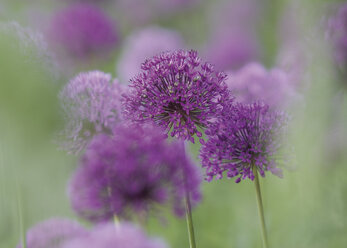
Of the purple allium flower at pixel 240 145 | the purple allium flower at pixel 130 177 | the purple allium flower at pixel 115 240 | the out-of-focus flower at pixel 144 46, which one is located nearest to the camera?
the purple allium flower at pixel 115 240

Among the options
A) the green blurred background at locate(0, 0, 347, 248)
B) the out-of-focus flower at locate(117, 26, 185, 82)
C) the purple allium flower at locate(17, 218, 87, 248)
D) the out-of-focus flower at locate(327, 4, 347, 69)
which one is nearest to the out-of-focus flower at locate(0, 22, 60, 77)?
the green blurred background at locate(0, 0, 347, 248)

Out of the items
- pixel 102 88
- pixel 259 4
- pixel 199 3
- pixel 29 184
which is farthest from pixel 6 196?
pixel 259 4

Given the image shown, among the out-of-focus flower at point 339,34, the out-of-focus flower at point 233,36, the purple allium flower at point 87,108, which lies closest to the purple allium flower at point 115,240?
the purple allium flower at point 87,108

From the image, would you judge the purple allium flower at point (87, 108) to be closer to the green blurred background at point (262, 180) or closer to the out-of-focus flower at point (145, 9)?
the green blurred background at point (262, 180)

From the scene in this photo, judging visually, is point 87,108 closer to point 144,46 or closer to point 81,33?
point 81,33

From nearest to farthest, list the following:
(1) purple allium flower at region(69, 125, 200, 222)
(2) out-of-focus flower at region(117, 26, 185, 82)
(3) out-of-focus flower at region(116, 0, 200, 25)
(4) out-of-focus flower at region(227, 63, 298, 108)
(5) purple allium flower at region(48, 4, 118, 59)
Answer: (1) purple allium flower at region(69, 125, 200, 222)
(4) out-of-focus flower at region(227, 63, 298, 108)
(5) purple allium flower at region(48, 4, 118, 59)
(2) out-of-focus flower at region(117, 26, 185, 82)
(3) out-of-focus flower at region(116, 0, 200, 25)

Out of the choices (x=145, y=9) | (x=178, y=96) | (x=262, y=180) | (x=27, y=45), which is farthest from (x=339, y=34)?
(x=145, y=9)

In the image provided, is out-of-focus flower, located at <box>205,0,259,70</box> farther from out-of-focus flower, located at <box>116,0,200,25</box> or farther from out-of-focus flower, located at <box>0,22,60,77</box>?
out-of-focus flower, located at <box>0,22,60,77</box>

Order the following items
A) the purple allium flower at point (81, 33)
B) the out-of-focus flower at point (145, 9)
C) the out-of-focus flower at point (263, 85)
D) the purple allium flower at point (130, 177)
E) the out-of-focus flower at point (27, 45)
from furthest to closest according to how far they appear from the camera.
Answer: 1. the out-of-focus flower at point (145, 9)
2. the purple allium flower at point (81, 33)
3. the out-of-focus flower at point (263, 85)
4. the out-of-focus flower at point (27, 45)
5. the purple allium flower at point (130, 177)
